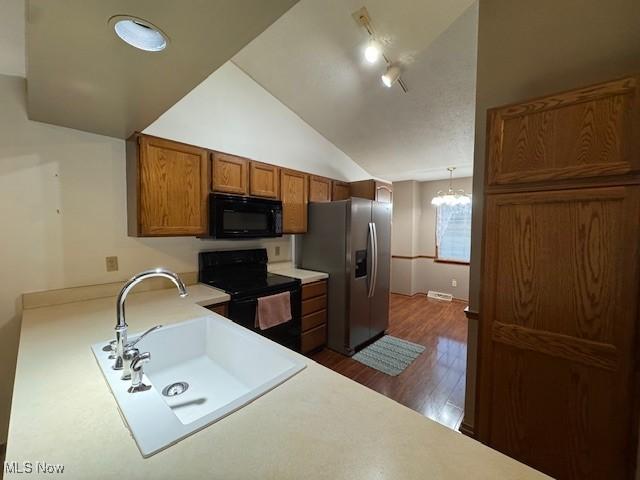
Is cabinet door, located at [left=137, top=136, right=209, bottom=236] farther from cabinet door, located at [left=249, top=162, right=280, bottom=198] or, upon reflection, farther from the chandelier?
the chandelier

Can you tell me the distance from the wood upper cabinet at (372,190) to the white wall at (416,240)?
1650mm

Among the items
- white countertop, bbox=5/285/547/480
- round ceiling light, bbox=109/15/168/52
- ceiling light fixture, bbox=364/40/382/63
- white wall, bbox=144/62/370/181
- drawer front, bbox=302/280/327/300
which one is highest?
ceiling light fixture, bbox=364/40/382/63

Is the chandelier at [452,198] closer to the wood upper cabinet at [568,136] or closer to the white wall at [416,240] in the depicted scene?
the white wall at [416,240]

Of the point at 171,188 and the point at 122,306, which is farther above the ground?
the point at 171,188

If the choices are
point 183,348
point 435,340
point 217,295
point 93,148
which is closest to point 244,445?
point 183,348

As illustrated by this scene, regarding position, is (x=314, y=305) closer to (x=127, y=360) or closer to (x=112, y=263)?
(x=112, y=263)

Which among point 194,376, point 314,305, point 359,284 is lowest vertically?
point 314,305

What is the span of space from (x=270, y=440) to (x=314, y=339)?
235 cm

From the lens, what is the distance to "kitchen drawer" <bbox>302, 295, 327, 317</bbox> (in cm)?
276

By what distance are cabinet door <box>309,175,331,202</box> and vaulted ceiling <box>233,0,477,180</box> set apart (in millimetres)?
773

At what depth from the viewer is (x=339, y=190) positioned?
12.2 ft

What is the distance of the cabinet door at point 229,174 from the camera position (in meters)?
2.31
